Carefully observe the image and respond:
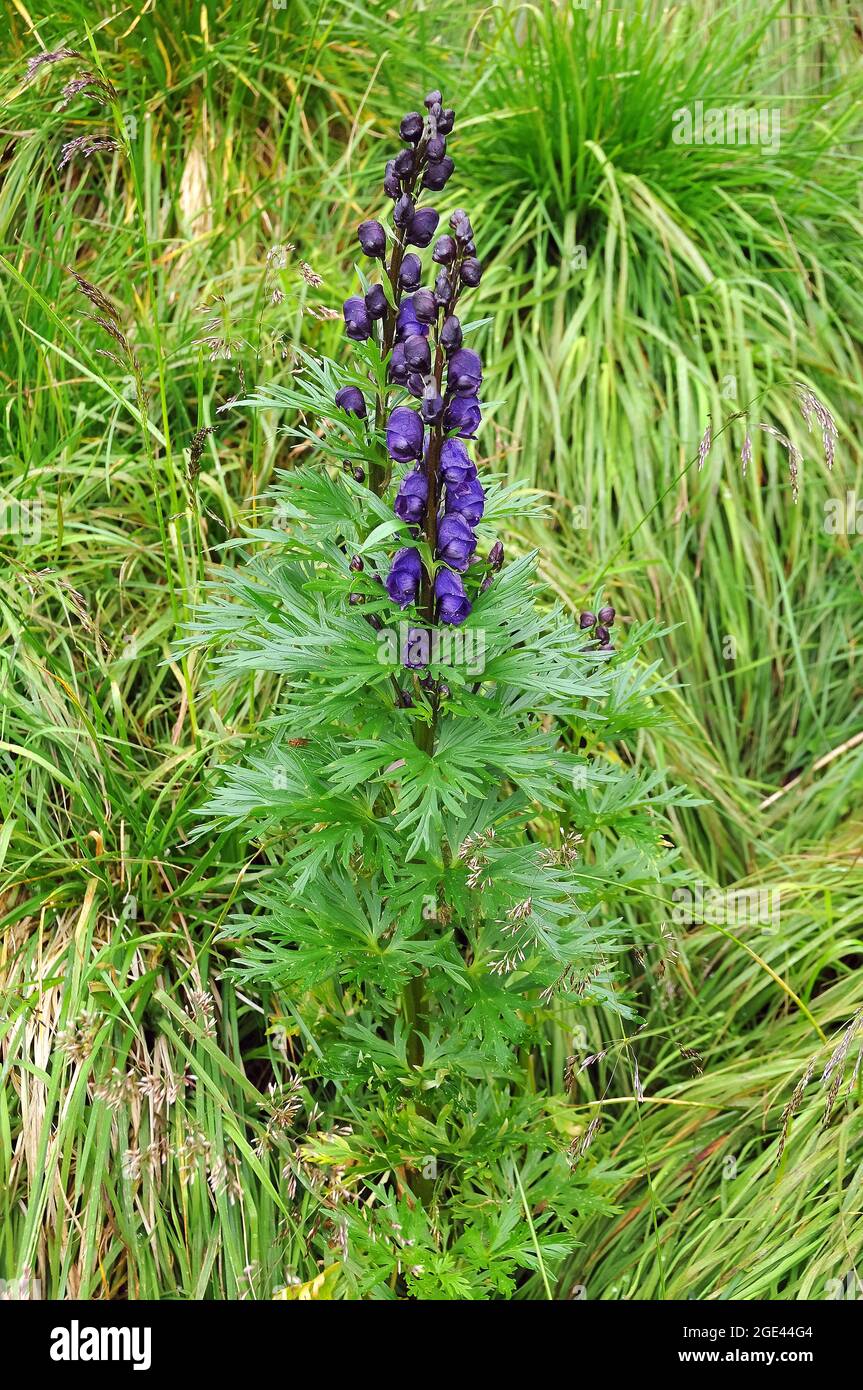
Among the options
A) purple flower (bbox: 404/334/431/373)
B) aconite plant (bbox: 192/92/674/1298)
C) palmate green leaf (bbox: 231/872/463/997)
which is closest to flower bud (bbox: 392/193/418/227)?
aconite plant (bbox: 192/92/674/1298)

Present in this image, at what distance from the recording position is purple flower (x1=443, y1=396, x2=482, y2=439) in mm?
1815

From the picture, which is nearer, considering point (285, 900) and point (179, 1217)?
point (285, 900)

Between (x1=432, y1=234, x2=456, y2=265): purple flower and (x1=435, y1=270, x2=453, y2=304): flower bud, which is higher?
(x1=432, y1=234, x2=456, y2=265): purple flower

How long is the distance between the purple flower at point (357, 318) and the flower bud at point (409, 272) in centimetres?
7

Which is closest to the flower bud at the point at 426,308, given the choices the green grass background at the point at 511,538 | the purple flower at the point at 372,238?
the purple flower at the point at 372,238

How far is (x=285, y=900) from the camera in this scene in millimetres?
2225

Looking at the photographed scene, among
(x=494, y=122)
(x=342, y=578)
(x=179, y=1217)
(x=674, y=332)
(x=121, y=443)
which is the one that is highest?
(x=494, y=122)

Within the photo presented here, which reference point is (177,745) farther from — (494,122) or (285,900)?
(494,122)

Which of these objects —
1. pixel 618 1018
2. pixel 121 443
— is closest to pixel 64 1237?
pixel 618 1018

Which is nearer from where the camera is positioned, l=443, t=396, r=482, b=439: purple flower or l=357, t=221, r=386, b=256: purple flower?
A: l=443, t=396, r=482, b=439: purple flower

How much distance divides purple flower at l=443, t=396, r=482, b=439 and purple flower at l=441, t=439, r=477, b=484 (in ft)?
0.08

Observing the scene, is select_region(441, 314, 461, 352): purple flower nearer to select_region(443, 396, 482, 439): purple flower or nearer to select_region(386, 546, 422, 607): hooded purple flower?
select_region(443, 396, 482, 439): purple flower

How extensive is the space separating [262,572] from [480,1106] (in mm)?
1073

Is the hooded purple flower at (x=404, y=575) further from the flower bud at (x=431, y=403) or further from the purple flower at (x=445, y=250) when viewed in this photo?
the purple flower at (x=445, y=250)
